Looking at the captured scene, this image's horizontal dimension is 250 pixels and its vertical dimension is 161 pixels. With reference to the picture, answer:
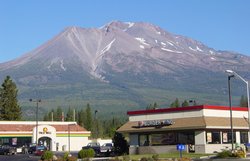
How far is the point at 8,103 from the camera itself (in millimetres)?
136750

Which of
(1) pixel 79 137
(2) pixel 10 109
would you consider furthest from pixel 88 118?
(1) pixel 79 137

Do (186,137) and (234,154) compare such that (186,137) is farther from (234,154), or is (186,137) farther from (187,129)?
(234,154)

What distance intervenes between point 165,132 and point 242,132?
33.4ft

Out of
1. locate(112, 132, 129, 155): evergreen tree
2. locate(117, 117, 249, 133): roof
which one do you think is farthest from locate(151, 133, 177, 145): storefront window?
locate(112, 132, 129, 155): evergreen tree

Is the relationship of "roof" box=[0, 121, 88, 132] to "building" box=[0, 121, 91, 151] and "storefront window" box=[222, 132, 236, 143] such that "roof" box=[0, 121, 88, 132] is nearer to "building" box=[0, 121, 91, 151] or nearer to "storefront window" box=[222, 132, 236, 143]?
"building" box=[0, 121, 91, 151]

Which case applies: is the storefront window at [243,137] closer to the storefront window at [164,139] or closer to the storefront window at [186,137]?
the storefront window at [186,137]

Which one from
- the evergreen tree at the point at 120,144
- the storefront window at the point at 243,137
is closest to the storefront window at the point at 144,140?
the evergreen tree at the point at 120,144

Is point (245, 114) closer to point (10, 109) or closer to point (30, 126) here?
point (30, 126)

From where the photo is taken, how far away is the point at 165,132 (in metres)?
70.0

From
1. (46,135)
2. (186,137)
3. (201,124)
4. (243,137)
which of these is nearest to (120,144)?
(186,137)

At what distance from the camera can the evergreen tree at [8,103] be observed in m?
136

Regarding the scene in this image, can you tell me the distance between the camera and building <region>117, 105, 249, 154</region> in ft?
218

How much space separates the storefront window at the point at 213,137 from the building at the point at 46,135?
167ft

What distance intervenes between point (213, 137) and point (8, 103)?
80.1m
